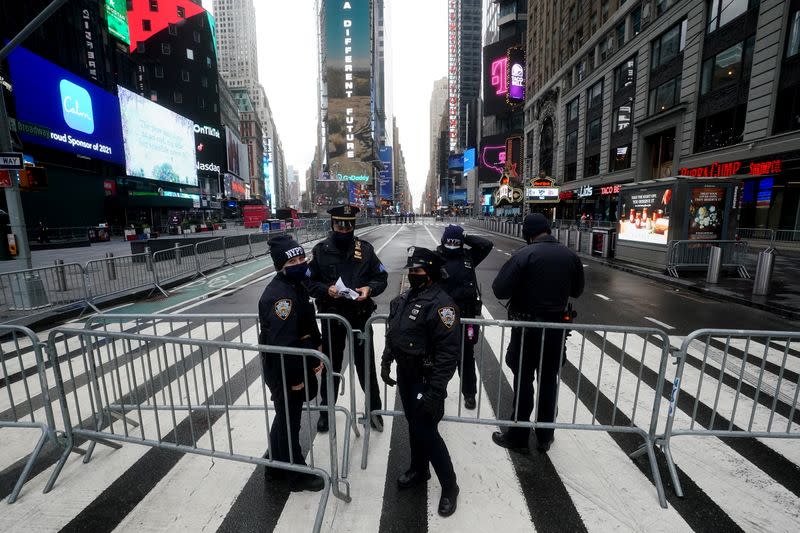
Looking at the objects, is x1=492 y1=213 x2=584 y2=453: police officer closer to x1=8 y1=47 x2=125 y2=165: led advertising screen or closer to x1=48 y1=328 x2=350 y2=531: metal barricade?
x1=48 y1=328 x2=350 y2=531: metal barricade

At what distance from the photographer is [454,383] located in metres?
5.13

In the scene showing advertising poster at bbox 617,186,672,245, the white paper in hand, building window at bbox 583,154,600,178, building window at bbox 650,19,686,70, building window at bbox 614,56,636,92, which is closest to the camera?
the white paper in hand

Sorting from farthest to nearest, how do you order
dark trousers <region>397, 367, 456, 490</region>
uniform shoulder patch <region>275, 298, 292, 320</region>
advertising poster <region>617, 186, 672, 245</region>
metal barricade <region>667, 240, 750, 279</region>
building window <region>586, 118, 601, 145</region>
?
building window <region>586, 118, 601, 145</region>, advertising poster <region>617, 186, 672, 245</region>, metal barricade <region>667, 240, 750, 279</region>, uniform shoulder patch <region>275, 298, 292, 320</region>, dark trousers <region>397, 367, 456, 490</region>

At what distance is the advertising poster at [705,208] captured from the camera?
41.3ft

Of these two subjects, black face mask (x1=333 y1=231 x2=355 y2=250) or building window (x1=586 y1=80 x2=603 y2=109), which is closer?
black face mask (x1=333 y1=231 x2=355 y2=250)

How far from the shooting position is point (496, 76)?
236ft

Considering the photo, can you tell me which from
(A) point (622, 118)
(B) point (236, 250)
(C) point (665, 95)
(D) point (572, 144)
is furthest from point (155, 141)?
(D) point (572, 144)

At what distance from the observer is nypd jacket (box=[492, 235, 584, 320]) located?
11.7 feet

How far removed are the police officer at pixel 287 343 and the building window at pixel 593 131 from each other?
1679 inches

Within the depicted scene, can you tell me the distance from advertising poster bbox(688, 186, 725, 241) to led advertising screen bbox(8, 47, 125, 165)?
3437cm

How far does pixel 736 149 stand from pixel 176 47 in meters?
79.8

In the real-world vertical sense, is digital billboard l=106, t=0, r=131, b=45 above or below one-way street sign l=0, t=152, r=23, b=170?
above

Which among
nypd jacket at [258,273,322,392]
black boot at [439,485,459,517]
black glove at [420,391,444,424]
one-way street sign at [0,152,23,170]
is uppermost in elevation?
one-way street sign at [0,152,23,170]

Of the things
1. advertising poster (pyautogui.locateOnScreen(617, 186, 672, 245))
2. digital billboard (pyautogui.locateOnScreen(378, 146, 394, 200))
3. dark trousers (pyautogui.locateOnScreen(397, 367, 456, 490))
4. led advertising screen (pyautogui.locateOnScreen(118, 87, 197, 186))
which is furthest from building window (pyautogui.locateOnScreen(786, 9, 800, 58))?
digital billboard (pyautogui.locateOnScreen(378, 146, 394, 200))
